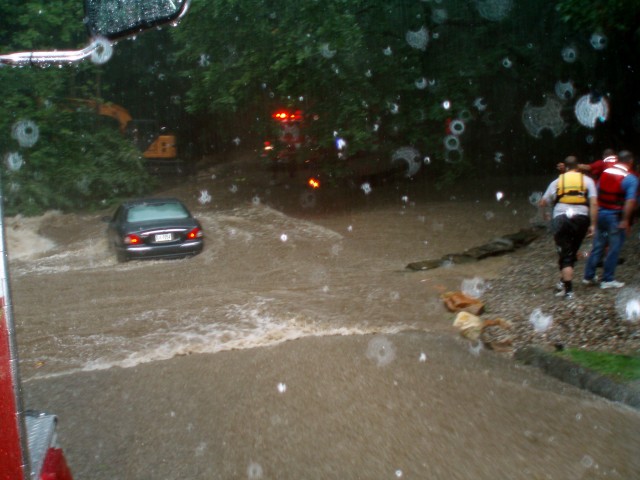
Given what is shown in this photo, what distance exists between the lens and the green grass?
6008 mm

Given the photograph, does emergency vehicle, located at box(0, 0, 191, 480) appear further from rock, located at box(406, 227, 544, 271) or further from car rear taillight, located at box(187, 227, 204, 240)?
car rear taillight, located at box(187, 227, 204, 240)

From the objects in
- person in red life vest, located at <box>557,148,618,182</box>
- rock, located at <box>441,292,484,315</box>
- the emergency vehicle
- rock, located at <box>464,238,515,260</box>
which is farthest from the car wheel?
the emergency vehicle

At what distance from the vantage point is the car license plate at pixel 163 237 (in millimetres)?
14324

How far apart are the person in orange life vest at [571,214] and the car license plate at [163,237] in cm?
795

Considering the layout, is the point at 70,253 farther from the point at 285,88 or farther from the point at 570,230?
the point at 570,230

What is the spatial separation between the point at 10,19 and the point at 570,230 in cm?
2104

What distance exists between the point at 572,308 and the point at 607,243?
143 cm

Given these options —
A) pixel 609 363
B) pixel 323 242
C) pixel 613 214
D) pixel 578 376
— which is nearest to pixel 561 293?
pixel 613 214

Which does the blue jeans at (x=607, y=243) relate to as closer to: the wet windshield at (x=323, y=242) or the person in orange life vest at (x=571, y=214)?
the wet windshield at (x=323, y=242)

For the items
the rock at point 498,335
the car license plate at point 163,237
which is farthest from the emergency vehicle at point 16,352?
the car license plate at point 163,237

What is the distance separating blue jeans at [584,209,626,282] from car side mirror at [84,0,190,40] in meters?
7.54

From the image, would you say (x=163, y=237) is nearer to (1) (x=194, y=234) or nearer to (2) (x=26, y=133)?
(1) (x=194, y=234)

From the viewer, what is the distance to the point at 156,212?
609 inches

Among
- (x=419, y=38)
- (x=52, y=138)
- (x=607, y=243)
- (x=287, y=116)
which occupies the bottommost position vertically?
(x=607, y=243)
